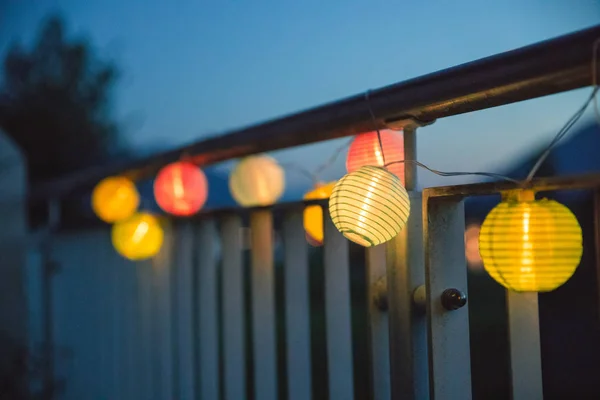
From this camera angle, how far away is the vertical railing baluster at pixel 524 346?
1.45 meters

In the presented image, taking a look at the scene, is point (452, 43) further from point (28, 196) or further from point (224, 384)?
point (28, 196)

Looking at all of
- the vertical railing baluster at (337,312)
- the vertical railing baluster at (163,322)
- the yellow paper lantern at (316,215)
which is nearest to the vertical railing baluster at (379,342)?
the vertical railing baluster at (337,312)

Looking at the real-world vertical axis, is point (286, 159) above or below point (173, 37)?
below

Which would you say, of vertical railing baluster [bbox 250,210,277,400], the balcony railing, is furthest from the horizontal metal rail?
vertical railing baluster [bbox 250,210,277,400]

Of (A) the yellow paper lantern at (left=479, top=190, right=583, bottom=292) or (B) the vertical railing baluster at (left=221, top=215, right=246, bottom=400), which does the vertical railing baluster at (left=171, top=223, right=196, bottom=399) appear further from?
(A) the yellow paper lantern at (left=479, top=190, right=583, bottom=292)

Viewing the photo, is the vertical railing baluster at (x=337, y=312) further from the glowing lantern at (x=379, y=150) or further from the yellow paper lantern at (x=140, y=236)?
the yellow paper lantern at (x=140, y=236)

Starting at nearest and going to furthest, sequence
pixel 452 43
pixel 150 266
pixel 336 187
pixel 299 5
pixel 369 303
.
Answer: pixel 336 187 < pixel 369 303 < pixel 452 43 < pixel 150 266 < pixel 299 5

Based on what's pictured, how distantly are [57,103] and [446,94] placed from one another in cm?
617

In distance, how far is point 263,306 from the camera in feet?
7.84

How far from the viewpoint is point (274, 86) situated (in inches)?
224

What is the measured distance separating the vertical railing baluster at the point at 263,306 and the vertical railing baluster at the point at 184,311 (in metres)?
0.58

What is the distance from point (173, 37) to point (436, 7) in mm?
4387

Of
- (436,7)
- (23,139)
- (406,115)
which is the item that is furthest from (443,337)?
(23,139)

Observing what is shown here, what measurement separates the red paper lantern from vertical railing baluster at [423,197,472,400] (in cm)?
163
